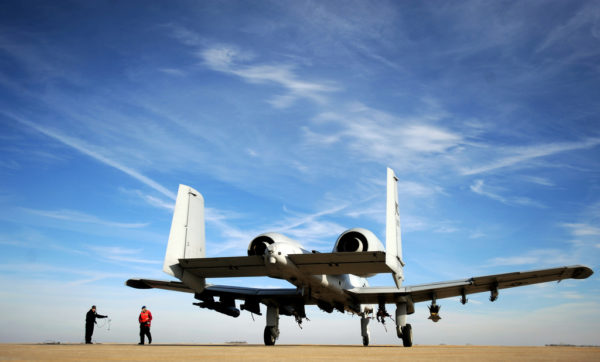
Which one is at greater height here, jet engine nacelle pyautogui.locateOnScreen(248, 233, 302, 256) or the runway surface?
jet engine nacelle pyautogui.locateOnScreen(248, 233, 302, 256)

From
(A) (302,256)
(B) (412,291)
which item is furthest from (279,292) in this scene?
(A) (302,256)

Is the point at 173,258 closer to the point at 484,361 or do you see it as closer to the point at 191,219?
the point at 191,219

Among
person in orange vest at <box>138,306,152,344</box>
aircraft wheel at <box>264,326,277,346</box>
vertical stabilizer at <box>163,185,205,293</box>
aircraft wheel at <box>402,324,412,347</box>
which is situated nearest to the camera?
vertical stabilizer at <box>163,185,205,293</box>

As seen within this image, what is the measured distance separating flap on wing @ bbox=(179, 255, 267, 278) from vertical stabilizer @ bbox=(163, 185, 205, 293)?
0.33 m

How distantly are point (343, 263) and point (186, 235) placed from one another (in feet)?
18.8

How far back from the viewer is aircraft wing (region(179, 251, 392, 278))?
13016 millimetres

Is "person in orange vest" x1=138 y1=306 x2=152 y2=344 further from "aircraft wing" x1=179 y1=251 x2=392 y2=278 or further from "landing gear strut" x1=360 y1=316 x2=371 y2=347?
"landing gear strut" x1=360 y1=316 x2=371 y2=347

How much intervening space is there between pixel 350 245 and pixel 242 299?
7.91m

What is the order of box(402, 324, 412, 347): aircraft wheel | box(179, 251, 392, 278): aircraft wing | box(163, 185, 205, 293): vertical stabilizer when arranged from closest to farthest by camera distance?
box(179, 251, 392, 278): aircraft wing, box(163, 185, 205, 293): vertical stabilizer, box(402, 324, 412, 347): aircraft wheel

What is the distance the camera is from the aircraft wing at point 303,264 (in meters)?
13.0

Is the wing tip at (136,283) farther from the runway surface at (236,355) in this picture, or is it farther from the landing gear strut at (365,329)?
the landing gear strut at (365,329)

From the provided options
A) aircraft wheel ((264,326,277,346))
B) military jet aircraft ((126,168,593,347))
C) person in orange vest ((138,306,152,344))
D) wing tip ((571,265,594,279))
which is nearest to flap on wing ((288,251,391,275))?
military jet aircraft ((126,168,593,347))

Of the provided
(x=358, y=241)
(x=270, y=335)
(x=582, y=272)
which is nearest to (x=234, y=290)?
Answer: (x=270, y=335)

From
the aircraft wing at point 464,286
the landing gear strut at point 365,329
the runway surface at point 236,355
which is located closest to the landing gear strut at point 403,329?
the aircraft wing at point 464,286
